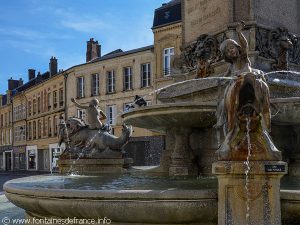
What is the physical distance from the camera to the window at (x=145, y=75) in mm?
37688

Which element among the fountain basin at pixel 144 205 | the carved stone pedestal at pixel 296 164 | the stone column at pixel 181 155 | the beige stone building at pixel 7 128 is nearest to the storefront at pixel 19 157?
the beige stone building at pixel 7 128

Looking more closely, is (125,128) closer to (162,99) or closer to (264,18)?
(162,99)

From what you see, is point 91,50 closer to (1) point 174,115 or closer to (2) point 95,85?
(2) point 95,85

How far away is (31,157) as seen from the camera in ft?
189

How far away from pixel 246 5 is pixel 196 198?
5.65 meters

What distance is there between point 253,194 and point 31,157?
55.1 metres

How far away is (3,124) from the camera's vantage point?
230ft

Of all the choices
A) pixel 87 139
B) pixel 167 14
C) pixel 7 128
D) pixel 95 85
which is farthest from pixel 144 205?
pixel 7 128

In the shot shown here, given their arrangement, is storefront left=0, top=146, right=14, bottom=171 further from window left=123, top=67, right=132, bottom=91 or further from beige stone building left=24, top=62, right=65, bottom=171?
window left=123, top=67, right=132, bottom=91

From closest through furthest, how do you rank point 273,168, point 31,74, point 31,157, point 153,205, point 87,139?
point 273,168
point 153,205
point 87,139
point 31,157
point 31,74

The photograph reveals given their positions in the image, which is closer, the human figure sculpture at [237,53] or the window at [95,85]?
the human figure sculpture at [237,53]

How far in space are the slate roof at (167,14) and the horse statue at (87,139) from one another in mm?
23753

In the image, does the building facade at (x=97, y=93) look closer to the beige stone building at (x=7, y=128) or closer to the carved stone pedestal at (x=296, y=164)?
the beige stone building at (x=7, y=128)

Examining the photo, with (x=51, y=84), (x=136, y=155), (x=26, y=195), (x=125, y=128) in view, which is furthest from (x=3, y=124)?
(x=26, y=195)
